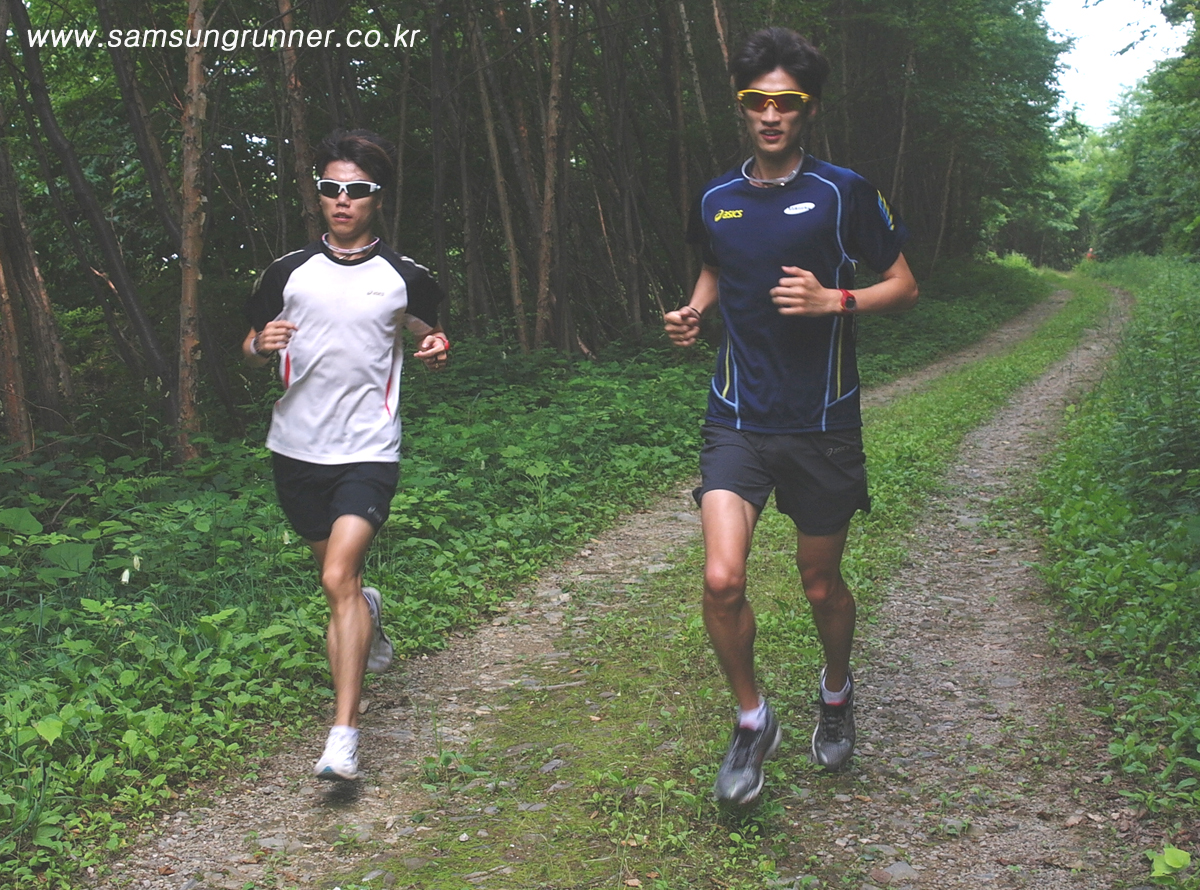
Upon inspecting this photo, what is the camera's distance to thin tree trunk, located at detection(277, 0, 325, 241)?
9664 mm

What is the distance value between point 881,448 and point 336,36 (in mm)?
8024

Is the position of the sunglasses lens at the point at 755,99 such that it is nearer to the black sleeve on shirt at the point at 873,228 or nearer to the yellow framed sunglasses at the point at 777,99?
the yellow framed sunglasses at the point at 777,99

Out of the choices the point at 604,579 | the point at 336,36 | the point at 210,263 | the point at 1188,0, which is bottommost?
the point at 604,579

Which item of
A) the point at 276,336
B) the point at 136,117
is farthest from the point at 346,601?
the point at 136,117

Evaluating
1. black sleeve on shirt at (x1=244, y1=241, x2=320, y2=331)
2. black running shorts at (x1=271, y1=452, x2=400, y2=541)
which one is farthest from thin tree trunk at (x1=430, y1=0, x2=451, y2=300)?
black running shorts at (x1=271, y1=452, x2=400, y2=541)

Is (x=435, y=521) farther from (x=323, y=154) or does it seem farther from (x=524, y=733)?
(x=323, y=154)

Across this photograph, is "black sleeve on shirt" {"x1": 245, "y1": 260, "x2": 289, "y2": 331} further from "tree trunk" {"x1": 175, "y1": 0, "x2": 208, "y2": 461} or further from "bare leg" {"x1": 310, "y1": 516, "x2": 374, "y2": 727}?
"tree trunk" {"x1": 175, "y1": 0, "x2": 208, "y2": 461}

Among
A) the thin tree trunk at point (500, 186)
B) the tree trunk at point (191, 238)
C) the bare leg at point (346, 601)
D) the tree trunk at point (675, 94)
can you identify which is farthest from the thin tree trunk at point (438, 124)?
the bare leg at point (346, 601)

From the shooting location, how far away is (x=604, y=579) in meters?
6.41

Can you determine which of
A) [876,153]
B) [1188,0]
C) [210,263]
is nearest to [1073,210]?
[876,153]

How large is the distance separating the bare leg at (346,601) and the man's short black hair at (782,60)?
6.60 ft

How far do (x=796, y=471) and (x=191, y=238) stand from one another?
6128 mm

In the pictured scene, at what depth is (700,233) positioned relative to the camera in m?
3.43

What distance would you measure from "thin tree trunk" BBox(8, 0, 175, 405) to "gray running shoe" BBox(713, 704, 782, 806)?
7269 mm
